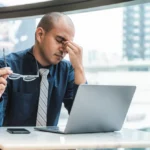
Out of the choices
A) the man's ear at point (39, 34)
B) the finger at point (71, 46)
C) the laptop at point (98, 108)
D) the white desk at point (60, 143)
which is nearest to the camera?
the white desk at point (60, 143)

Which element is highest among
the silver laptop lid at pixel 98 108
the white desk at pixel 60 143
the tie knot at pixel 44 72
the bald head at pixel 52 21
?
the bald head at pixel 52 21

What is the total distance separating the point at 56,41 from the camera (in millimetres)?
1761

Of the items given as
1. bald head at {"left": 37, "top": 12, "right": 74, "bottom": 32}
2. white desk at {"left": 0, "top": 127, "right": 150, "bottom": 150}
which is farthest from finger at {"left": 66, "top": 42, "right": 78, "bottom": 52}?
white desk at {"left": 0, "top": 127, "right": 150, "bottom": 150}

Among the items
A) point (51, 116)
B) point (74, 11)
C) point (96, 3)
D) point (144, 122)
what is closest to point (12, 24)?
point (74, 11)

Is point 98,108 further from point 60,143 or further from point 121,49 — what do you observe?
point 121,49

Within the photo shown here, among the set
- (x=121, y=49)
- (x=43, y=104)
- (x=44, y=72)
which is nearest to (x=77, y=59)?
(x=44, y=72)

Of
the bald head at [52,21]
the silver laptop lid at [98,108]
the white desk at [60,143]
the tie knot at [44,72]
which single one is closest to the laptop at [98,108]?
the silver laptop lid at [98,108]

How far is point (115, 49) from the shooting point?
2141 mm

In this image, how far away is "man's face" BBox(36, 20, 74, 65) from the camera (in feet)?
5.73

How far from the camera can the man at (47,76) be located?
5.68ft

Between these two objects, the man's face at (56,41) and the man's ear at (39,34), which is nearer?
the man's face at (56,41)

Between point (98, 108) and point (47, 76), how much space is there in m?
0.59

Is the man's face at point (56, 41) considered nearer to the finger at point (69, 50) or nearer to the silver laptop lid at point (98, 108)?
the finger at point (69, 50)

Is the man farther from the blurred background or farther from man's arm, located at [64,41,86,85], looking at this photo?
the blurred background
